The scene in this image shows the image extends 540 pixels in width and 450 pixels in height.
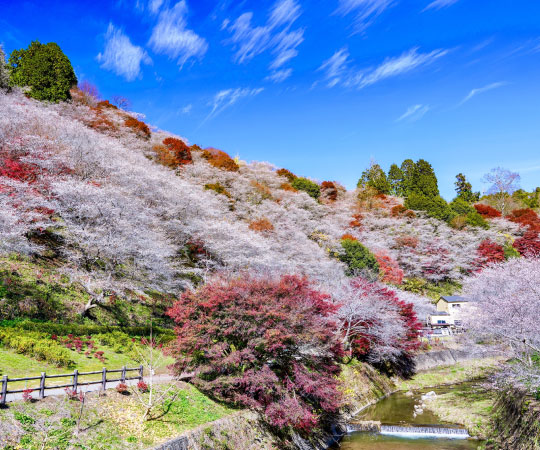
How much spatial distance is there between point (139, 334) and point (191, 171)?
3653cm

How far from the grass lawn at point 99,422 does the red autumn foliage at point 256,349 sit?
75.6 inches

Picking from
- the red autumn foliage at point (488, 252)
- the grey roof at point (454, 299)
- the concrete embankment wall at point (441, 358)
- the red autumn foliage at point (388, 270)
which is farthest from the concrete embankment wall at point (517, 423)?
the red autumn foliage at point (488, 252)

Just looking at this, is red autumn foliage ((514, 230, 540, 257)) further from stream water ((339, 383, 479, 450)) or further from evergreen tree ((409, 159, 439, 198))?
stream water ((339, 383, 479, 450))

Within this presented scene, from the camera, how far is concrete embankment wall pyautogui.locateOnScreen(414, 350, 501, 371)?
37.8 m

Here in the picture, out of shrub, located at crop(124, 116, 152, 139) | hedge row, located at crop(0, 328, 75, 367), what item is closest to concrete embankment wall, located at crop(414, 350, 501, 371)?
hedge row, located at crop(0, 328, 75, 367)

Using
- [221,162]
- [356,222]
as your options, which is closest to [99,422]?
[221,162]

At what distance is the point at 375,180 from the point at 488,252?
32.9 metres

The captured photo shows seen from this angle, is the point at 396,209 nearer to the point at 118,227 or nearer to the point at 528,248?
the point at 528,248

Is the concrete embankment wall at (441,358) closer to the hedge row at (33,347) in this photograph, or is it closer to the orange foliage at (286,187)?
the hedge row at (33,347)

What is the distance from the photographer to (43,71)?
160 feet

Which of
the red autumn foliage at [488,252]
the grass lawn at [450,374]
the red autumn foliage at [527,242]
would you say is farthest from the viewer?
the red autumn foliage at [527,242]

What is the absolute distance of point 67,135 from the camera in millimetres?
34344

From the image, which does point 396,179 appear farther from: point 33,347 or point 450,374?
point 33,347

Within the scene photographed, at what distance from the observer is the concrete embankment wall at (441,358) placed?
124 feet
